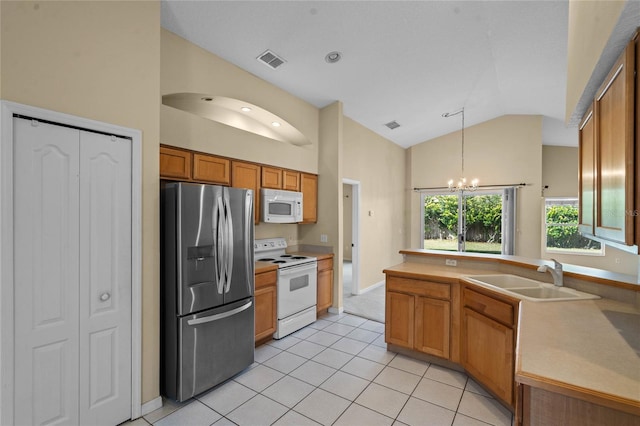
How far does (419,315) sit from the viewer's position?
290 centimetres

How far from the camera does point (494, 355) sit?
88.6 inches

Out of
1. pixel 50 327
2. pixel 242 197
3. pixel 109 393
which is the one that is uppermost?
pixel 242 197

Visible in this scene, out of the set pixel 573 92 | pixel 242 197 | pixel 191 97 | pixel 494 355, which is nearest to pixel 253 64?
pixel 191 97

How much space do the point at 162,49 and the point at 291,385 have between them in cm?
329

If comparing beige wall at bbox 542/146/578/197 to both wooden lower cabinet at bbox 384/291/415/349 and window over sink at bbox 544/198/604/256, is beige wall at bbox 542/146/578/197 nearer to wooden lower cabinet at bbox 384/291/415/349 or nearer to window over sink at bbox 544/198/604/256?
window over sink at bbox 544/198/604/256

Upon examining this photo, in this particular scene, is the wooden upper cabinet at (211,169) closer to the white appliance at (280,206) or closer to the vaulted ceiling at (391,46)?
the white appliance at (280,206)

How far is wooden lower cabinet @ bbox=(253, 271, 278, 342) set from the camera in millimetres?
3160

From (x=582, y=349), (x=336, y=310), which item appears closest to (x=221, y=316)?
(x=336, y=310)

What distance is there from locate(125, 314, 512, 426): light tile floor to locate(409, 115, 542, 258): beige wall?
4590 millimetres

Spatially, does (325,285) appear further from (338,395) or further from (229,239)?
(229,239)

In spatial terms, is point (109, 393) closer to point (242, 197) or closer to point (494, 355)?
point (242, 197)

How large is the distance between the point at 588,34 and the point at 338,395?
9.29 ft

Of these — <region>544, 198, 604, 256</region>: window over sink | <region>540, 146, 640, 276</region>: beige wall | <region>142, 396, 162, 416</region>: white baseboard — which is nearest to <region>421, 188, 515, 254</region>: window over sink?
<region>540, 146, 640, 276</region>: beige wall

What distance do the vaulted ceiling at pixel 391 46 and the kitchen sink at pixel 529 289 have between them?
2.52 m
